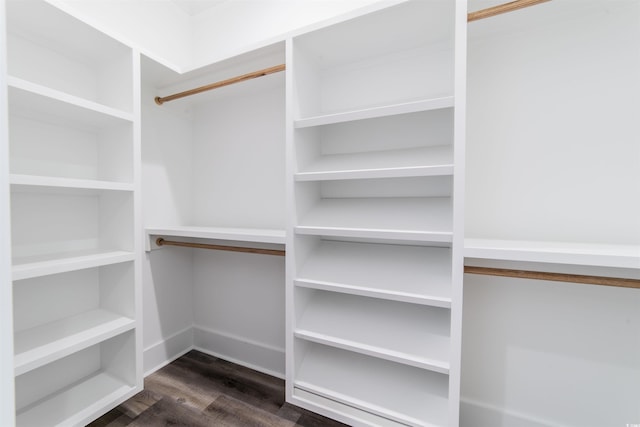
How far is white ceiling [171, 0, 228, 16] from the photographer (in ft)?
6.22

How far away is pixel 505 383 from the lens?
1212 mm

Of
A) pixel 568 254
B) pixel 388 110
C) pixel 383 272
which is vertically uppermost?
pixel 388 110

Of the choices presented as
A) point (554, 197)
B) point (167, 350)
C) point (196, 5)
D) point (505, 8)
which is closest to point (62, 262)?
point (167, 350)

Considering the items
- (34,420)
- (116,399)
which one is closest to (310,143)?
(116,399)

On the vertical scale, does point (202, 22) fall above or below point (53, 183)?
above

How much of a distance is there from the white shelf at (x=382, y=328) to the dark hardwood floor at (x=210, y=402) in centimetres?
44

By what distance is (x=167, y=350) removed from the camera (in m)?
1.83

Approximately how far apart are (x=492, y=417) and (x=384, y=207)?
1.11m

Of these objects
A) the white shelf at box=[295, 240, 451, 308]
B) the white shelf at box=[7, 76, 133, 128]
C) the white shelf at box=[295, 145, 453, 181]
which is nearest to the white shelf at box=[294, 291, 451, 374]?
the white shelf at box=[295, 240, 451, 308]

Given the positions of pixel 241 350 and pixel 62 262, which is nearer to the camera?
pixel 62 262

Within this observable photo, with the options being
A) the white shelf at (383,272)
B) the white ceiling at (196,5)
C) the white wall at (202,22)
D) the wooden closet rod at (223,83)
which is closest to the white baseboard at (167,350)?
the white shelf at (383,272)

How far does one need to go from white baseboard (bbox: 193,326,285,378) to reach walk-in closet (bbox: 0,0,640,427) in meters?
0.03

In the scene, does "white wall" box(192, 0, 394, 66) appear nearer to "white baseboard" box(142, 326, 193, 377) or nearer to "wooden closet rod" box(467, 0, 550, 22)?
"wooden closet rod" box(467, 0, 550, 22)

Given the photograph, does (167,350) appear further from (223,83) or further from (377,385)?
(223,83)
